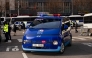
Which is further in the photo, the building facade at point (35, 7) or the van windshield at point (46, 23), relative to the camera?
the building facade at point (35, 7)

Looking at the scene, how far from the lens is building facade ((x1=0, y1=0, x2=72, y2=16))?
7956 centimetres

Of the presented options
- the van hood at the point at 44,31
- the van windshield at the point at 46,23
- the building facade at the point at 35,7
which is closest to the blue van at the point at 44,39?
the van hood at the point at 44,31

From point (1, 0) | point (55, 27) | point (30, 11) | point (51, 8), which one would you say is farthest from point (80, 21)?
point (55, 27)

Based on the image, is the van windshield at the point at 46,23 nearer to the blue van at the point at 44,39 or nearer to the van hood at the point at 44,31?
the blue van at the point at 44,39

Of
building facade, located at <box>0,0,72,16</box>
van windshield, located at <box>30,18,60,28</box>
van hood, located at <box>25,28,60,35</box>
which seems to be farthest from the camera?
building facade, located at <box>0,0,72,16</box>

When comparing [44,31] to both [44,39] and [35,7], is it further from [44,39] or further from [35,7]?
[35,7]

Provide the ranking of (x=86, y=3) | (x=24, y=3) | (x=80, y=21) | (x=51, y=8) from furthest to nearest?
A: (x=24, y=3)
(x=51, y=8)
(x=86, y=3)
(x=80, y=21)

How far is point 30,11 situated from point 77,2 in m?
16.8

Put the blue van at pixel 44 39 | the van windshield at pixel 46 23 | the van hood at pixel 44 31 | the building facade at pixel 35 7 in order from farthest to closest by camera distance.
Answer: the building facade at pixel 35 7 < the van windshield at pixel 46 23 < the van hood at pixel 44 31 < the blue van at pixel 44 39

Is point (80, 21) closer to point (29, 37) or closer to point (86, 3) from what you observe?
point (86, 3)

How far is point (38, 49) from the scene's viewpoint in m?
12.0

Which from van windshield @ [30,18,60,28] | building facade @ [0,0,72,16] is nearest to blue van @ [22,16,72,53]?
van windshield @ [30,18,60,28]

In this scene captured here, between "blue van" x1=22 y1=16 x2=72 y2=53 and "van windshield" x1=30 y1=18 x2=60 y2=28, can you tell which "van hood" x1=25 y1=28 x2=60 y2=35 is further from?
"van windshield" x1=30 y1=18 x2=60 y2=28

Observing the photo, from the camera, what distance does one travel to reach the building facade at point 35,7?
261ft
